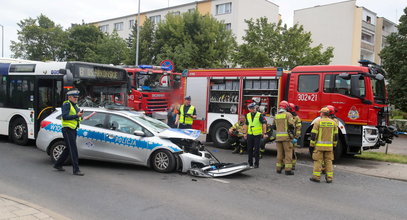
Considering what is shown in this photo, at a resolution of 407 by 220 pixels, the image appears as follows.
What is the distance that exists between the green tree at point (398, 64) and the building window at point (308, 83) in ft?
43.8

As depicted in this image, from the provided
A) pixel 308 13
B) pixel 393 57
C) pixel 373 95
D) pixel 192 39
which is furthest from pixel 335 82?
pixel 308 13

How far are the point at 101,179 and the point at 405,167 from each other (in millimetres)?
7948

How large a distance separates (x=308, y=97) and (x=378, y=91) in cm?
190

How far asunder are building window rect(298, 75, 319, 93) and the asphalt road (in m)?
2.89

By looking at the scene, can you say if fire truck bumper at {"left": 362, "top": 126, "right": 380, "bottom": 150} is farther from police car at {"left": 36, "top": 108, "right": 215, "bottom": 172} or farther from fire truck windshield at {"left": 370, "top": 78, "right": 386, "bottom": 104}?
police car at {"left": 36, "top": 108, "right": 215, "bottom": 172}

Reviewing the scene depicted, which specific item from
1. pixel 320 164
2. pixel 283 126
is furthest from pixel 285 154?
pixel 320 164

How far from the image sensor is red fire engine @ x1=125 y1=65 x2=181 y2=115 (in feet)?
46.1

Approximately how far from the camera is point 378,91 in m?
10.3

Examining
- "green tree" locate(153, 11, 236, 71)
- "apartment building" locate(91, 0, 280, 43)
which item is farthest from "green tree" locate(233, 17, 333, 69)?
"apartment building" locate(91, 0, 280, 43)

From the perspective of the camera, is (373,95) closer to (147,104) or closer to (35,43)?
(147,104)

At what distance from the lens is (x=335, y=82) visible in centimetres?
1030

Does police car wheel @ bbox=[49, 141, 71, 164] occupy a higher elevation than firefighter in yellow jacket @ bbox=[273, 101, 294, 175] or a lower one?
lower

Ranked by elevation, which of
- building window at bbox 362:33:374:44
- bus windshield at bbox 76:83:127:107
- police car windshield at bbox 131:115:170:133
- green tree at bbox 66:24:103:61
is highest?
building window at bbox 362:33:374:44

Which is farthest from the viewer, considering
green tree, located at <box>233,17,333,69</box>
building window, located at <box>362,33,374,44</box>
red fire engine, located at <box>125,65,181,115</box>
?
building window, located at <box>362,33,374,44</box>
